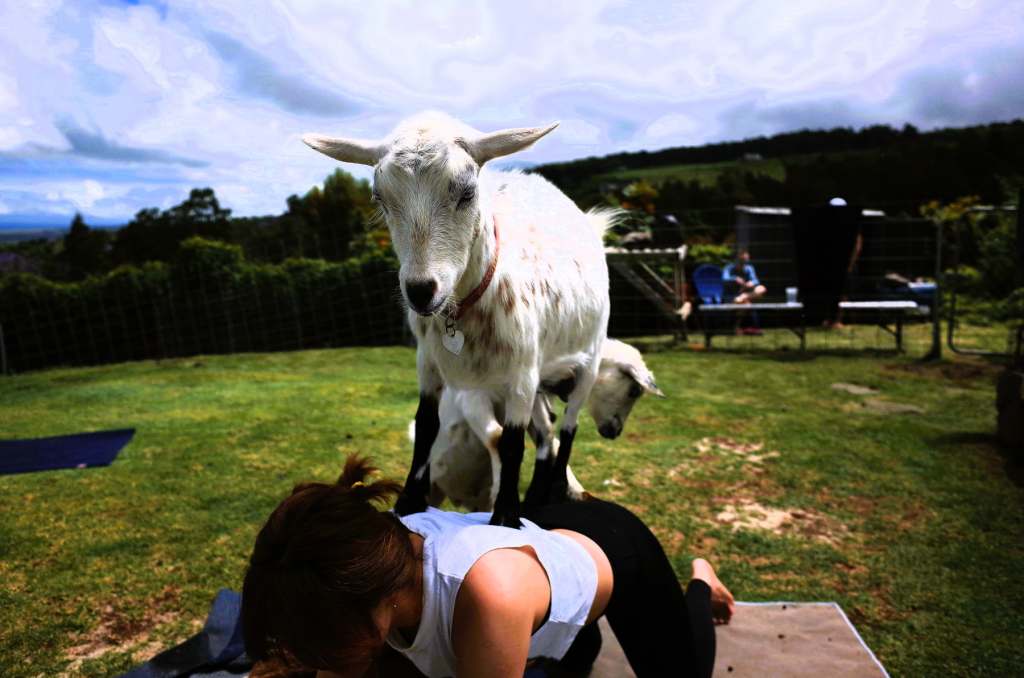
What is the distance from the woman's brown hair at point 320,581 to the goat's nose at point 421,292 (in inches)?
21.5

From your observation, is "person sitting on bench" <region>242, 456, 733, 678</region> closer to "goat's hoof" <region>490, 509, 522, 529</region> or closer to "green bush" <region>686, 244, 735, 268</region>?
"goat's hoof" <region>490, 509, 522, 529</region>

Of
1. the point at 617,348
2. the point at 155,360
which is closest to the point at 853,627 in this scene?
the point at 617,348

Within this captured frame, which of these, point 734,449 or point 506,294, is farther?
point 734,449

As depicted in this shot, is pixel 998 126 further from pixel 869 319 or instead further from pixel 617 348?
pixel 617 348

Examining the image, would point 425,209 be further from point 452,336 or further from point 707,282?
point 707,282

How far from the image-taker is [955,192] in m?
19.9

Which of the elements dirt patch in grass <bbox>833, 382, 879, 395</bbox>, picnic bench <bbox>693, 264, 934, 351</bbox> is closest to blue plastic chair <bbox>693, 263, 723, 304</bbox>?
picnic bench <bbox>693, 264, 934, 351</bbox>

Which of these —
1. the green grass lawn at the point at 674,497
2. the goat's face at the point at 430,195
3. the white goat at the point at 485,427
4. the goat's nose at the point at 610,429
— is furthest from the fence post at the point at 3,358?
the goat's face at the point at 430,195

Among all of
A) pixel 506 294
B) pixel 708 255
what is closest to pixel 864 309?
pixel 708 255

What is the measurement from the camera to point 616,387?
12.6 feet

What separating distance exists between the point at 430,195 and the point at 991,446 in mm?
5849

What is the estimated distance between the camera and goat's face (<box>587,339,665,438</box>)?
3.81 m

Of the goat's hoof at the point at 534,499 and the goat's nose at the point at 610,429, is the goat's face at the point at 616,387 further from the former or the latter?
the goat's hoof at the point at 534,499

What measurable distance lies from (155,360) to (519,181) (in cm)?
1050
